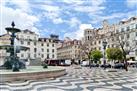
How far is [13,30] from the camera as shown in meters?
23.8

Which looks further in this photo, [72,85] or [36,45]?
[36,45]

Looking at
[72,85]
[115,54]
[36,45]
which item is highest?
[36,45]

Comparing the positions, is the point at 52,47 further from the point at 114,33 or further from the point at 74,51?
the point at 114,33

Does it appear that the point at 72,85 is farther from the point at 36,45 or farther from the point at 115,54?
the point at 36,45

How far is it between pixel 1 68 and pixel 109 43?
57.2m

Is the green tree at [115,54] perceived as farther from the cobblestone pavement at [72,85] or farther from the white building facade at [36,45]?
the cobblestone pavement at [72,85]

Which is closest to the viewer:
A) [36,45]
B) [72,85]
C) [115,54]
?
[72,85]

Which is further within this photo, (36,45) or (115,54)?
(36,45)

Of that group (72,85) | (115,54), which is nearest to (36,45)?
(115,54)

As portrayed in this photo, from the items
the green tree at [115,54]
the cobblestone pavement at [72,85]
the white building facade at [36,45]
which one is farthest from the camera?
the white building facade at [36,45]

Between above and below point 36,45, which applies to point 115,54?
below

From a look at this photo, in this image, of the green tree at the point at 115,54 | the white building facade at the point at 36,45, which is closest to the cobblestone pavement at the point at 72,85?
the green tree at the point at 115,54

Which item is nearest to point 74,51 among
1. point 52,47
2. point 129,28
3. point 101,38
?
point 52,47

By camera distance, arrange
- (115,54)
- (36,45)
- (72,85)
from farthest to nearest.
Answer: (36,45), (115,54), (72,85)
